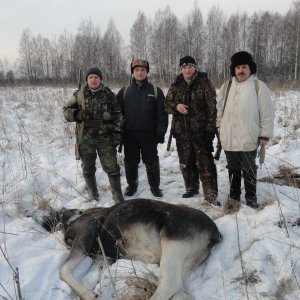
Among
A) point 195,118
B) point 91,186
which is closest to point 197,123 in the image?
point 195,118

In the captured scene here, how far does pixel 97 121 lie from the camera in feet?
16.7

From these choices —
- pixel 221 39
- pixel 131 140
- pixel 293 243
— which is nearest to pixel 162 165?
pixel 131 140

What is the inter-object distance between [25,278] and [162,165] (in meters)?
4.01

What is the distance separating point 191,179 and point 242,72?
1.71 metres

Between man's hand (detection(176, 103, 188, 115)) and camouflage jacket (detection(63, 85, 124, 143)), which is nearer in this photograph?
man's hand (detection(176, 103, 188, 115))

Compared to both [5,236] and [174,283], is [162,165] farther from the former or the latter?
[174,283]

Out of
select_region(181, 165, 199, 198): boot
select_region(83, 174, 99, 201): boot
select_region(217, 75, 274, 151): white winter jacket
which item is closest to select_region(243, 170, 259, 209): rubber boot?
select_region(217, 75, 274, 151): white winter jacket

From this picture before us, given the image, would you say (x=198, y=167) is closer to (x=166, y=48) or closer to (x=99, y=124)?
(x=99, y=124)

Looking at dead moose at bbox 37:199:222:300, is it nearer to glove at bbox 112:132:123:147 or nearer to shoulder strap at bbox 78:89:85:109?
glove at bbox 112:132:123:147

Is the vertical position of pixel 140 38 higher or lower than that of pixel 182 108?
higher

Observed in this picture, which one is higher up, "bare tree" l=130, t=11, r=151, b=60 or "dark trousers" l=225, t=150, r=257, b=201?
"bare tree" l=130, t=11, r=151, b=60

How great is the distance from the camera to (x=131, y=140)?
540cm

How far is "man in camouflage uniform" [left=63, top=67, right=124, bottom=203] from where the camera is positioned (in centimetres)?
505

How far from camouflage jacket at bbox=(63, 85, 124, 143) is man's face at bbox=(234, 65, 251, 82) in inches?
69.7
